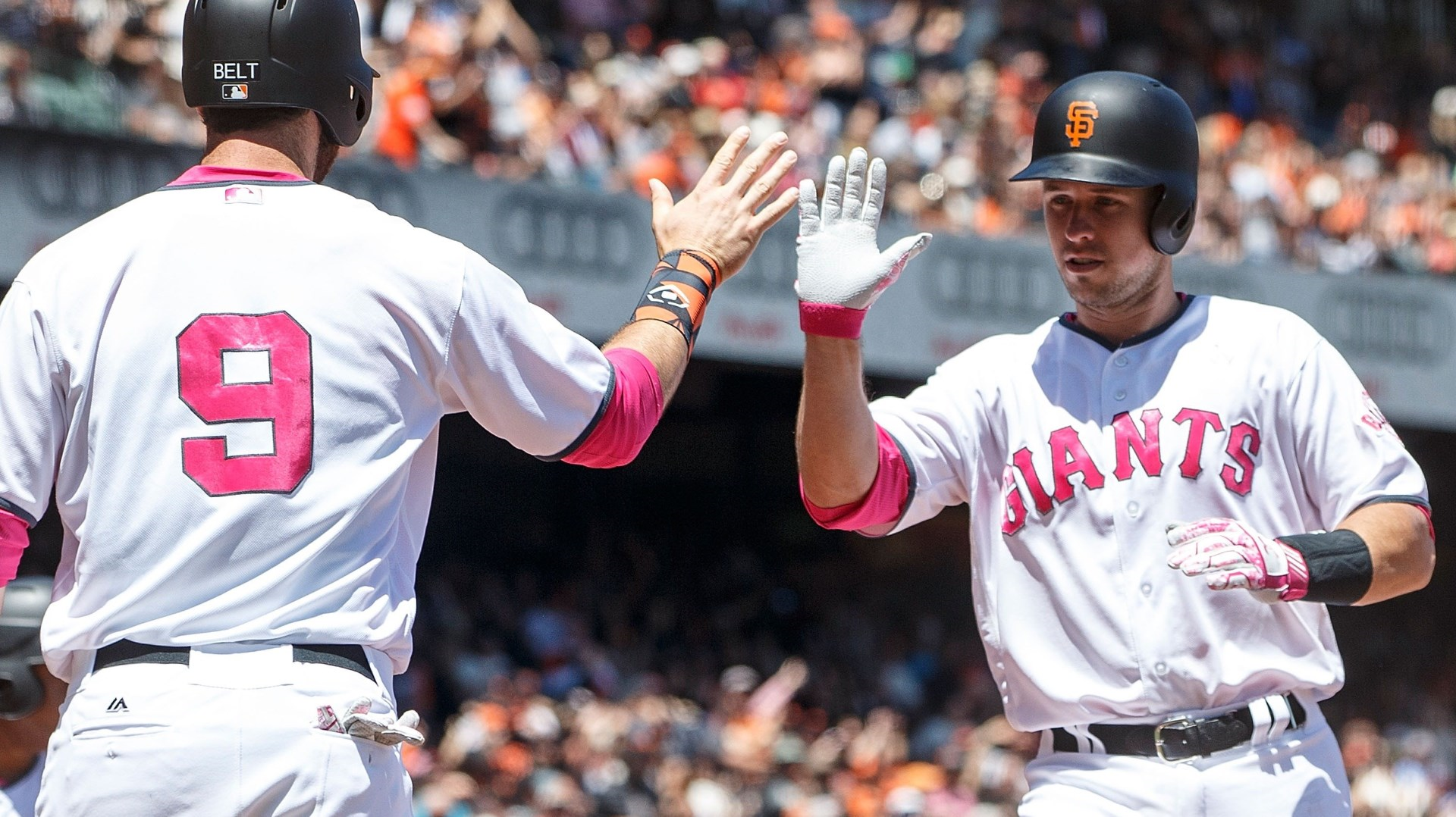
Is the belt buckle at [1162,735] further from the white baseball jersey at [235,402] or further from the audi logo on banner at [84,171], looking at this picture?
the audi logo on banner at [84,171]

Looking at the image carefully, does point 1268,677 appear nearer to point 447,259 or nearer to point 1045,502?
point 1045,502

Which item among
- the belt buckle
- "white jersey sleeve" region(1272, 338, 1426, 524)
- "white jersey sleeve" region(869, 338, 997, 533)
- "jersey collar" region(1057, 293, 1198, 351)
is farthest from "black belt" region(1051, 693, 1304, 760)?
"jersey collar" region(1057, 293, 1198, 351)

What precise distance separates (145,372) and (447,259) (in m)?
0.46

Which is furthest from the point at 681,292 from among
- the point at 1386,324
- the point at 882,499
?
the point at 1386,324

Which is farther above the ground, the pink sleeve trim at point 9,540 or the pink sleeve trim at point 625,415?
the pink sleeve trim at point 625,415

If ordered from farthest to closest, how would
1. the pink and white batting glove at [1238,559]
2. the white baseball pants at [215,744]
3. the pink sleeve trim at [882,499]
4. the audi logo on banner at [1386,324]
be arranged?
the audi logo on banner at [1386,324], the pink sleeve trim at [882,499], the pink and white batting glove at [1238,559], the white baseball pants at [215,744]

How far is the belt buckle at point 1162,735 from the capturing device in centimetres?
326

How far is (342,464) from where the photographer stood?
251cm

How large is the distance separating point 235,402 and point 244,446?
0.21ft

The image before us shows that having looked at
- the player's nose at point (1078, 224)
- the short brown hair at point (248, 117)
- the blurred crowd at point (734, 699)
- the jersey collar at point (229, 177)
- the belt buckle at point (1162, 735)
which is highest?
the short brown hair at point (248, 117)

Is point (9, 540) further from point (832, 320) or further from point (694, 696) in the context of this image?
point (694, 696)

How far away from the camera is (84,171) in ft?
29.0

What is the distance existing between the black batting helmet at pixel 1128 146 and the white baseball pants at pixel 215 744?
6.40 ft

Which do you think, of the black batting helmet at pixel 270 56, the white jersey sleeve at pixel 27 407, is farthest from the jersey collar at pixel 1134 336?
the white jersey sleeve at pixel 27 407
